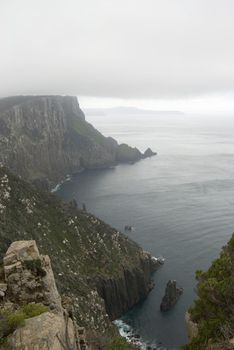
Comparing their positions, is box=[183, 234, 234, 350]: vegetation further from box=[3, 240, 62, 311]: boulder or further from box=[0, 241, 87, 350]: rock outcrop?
box=[3, 240, 62, 311]: boulder

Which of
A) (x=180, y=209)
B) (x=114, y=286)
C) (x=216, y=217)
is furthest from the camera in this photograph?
(x=180, y=209)

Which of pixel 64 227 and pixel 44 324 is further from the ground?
pixel 44 324

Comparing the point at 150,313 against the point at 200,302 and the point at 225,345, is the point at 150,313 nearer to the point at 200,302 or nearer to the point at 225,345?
the point at 200,302

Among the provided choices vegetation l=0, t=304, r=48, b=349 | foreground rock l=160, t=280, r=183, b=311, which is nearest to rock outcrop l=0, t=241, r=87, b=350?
vegetation l=0, t=304, r=48, b=349

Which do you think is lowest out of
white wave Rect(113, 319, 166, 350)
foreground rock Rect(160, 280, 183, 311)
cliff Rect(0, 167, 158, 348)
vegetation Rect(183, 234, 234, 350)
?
white wave Rect(113, 319, 166, 350)

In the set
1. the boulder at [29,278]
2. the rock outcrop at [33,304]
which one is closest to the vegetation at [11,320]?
the rock outcrop at [33,304]

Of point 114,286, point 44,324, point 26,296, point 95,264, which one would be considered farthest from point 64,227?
point 44,324

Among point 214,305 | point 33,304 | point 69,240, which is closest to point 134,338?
point 69,240

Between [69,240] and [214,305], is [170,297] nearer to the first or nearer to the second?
[69,240]
